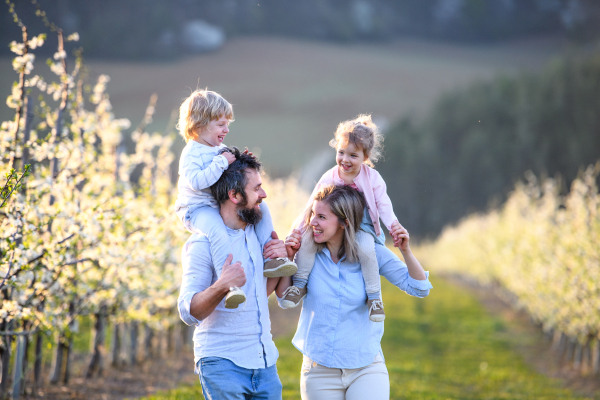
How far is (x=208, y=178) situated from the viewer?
10.5 ft

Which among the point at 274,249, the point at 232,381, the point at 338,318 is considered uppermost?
the point at 274,249

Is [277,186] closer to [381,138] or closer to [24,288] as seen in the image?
[24,288]

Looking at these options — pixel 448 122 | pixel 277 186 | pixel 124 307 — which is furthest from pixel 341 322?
pixel 448 122

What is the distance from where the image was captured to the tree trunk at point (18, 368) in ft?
18.8

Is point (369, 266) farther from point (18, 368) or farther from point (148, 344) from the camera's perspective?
point (148, 344)

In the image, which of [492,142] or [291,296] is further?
[492,142]

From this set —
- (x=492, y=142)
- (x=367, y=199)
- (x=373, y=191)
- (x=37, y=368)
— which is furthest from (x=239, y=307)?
(x=492, y=142)

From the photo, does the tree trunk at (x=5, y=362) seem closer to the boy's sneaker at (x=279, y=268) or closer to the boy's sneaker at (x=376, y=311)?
the boy's sneaker at (x=279, y=268)

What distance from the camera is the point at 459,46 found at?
316 ft

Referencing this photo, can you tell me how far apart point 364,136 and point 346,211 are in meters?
0.81

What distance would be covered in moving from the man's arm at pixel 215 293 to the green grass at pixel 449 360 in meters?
3.99

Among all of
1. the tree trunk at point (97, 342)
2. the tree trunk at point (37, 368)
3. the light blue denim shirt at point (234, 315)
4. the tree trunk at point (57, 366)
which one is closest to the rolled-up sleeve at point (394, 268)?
the light blue denim shirt at point (234, 315)

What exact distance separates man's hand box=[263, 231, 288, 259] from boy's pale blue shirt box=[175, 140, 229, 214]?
40 centimetres

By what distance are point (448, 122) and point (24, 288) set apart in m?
75.5
